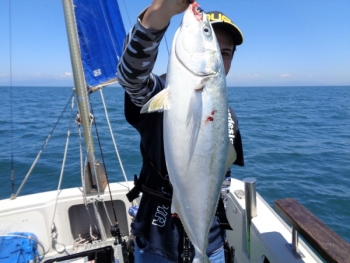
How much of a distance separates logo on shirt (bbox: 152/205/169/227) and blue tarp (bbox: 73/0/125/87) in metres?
2.58

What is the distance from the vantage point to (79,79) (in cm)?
318

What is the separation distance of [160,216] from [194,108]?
0.78 metres

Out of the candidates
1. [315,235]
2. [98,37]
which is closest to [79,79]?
[98,37]

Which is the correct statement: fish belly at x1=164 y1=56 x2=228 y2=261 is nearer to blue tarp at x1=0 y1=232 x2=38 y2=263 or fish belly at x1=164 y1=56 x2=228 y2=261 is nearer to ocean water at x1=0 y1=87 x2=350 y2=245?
ocean water at x1=0 y1=87 x2=350 y2=245

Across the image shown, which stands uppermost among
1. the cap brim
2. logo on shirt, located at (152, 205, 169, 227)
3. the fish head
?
the cap brim

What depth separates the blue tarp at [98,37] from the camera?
11.7 feet

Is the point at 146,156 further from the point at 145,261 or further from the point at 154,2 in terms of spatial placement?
the point at 154,2

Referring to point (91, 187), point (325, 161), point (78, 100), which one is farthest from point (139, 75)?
point (325, 161)

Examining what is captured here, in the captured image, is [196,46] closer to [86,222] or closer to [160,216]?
[160,216]

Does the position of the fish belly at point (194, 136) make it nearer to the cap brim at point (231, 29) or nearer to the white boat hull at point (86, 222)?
the cap brim at point (231, 29)

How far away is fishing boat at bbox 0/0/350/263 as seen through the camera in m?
2.49

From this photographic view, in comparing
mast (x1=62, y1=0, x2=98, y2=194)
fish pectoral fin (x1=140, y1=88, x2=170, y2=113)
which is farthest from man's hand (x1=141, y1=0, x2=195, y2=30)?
mast (x1=62, y1=0, x2=98, y2=194)

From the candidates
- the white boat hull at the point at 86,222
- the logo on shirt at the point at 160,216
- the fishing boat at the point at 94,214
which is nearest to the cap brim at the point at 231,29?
the logo on shirt at the point at 160,216

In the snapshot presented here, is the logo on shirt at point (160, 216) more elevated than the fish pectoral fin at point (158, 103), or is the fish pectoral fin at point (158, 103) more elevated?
the fish pectoral fin at point (158, 103)
